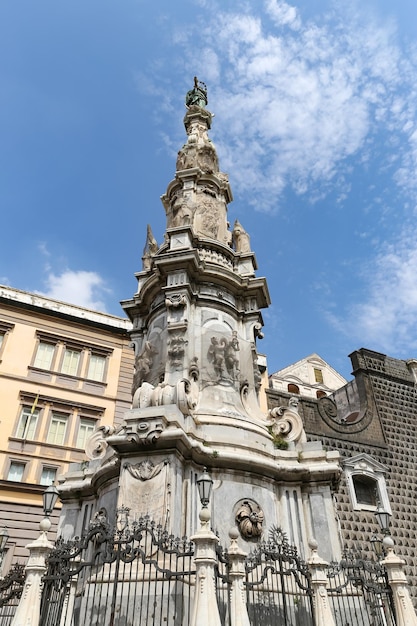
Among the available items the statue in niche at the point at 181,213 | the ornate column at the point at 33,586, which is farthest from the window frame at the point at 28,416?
the ornate column at the point at 33,586

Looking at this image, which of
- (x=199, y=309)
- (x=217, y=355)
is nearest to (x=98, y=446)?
(x=217, y=355)

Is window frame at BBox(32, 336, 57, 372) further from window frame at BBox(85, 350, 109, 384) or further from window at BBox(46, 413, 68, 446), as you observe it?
window at BBox(46, 413, 68, 446)

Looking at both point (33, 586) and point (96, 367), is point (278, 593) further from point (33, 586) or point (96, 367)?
point (96, 367)

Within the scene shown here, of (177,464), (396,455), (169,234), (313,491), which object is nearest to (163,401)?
(177,464)

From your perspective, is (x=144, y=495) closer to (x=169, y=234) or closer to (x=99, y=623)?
(x=99, y=623)

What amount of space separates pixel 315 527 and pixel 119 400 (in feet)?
52.8

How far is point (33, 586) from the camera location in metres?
6.72

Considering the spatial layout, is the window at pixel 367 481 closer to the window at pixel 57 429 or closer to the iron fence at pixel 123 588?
the window at pixel 57 429

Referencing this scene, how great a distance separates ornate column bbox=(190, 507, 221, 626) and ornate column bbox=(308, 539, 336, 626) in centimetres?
173

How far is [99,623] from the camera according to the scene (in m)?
7.12

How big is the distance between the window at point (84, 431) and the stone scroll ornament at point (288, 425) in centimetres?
1346

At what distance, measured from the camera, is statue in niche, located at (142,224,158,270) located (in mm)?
15353

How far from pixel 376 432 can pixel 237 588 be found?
20.7 metres

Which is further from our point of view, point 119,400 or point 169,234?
point 119,400
